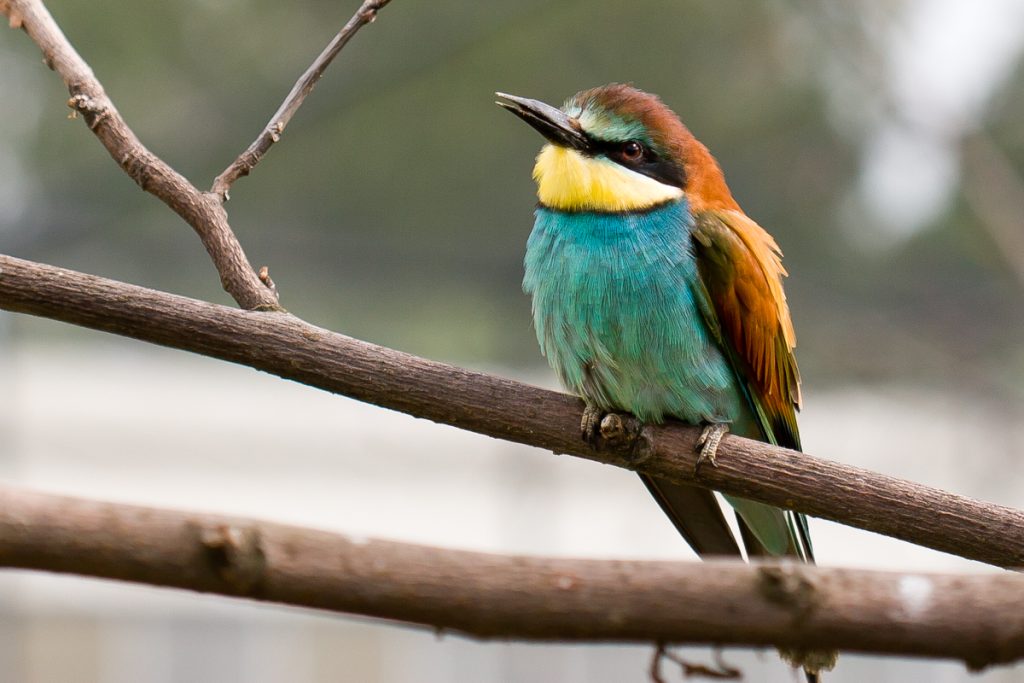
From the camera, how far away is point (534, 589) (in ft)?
3.07

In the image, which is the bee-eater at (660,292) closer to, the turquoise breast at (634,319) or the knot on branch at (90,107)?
the turquoise breast at (634,319)

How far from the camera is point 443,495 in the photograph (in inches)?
231

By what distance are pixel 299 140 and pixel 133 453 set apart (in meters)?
2.28

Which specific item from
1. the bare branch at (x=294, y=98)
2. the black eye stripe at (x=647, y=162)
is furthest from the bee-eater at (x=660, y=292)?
the bare branch at (x=294, y=98)

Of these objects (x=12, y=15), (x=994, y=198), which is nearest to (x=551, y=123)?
(x=12, y=15)

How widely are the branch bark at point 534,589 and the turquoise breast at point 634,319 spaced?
3.56ft

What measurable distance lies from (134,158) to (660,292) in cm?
91

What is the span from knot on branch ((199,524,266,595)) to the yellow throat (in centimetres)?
137

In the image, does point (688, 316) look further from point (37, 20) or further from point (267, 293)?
point (37, 20)

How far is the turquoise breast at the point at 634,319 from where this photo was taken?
81.8 inches

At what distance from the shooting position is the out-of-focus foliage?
151 inches

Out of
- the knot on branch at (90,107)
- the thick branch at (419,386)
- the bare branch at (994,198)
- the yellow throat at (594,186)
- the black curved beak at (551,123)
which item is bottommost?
the thick branch at (419,386)

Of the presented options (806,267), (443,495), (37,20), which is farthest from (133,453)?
(37,20)

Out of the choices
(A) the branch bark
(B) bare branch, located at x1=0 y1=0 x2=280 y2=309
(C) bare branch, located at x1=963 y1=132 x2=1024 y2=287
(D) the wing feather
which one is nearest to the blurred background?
(C) bare branch, located at x1=963 y1=132 x2=1024 y2=287
